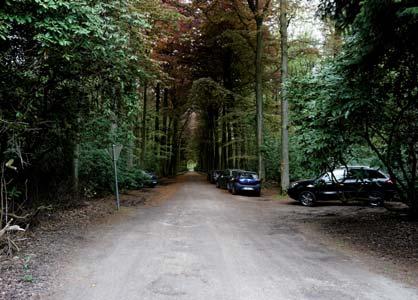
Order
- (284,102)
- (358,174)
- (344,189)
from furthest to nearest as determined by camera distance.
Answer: (284,102) → (344,189) → (358,174)

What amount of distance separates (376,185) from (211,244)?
978 cm

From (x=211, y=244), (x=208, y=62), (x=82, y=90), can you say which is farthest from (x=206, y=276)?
(x=208, y=62)

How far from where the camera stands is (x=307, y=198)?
641 inches

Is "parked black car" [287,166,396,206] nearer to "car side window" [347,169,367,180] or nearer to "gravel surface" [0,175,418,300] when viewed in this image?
"gravel surface" [0,175,418,300]

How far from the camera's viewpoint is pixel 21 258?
261 inches

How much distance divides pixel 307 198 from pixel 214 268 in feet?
35.9

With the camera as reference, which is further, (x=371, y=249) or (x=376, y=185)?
(x=376, y=185)

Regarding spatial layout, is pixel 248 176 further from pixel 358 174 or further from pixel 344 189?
pixel 358 174

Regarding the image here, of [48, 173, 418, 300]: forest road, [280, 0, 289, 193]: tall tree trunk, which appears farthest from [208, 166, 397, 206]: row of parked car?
[48, 173, 418, 300]: forest road

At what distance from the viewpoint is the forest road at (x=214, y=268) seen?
4.99m

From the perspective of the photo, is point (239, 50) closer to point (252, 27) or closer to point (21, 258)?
point (252, 27)

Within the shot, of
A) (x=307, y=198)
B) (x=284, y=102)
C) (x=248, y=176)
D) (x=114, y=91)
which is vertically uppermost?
(x=284, y=102)

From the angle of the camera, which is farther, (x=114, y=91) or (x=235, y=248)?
(x=114, y=91)

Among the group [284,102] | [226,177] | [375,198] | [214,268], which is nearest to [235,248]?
[214,268]
